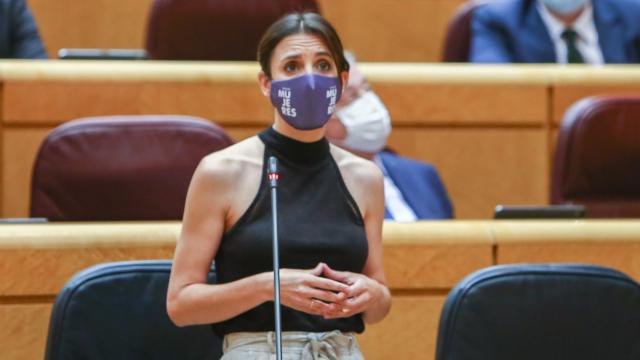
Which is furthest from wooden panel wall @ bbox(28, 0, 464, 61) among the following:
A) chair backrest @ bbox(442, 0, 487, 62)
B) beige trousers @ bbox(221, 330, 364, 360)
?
beige trousers @ bbox(221, 330, 364, 360)

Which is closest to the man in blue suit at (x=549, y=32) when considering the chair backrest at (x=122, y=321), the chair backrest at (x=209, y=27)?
the chair backrest at (x=209, y=27)

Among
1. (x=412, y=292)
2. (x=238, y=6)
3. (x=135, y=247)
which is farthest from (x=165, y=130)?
(x=238, y=6)

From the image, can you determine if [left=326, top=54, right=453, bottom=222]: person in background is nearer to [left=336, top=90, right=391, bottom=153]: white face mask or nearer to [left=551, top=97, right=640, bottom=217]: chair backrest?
[left=336, top=90, right=391, bottom=153]: white face mask

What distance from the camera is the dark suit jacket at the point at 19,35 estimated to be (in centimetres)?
187

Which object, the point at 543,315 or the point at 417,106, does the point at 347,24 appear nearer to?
the point at 417,106

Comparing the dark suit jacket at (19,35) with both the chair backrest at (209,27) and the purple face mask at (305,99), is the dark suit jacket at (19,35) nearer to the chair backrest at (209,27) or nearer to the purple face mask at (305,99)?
the chair backrest at (209,27)

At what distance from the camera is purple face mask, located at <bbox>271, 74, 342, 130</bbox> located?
987mm

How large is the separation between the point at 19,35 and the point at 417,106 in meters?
0.59

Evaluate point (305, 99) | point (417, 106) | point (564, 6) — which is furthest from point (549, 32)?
point (305, 99)

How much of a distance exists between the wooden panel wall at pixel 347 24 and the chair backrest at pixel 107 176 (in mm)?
812

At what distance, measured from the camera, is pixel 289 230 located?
0.97 meters

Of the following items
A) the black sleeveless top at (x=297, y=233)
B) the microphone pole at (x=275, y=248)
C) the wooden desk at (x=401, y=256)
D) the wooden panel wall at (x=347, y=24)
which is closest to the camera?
the microphone pole at (x=275, y=248)

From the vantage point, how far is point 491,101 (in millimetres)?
1793

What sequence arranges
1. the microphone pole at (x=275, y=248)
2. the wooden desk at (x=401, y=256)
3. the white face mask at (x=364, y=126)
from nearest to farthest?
the microphone pole at (x=275, y=248), the wooden desk at (x=401, y=256), the white face mask at (x=364, y=126)
